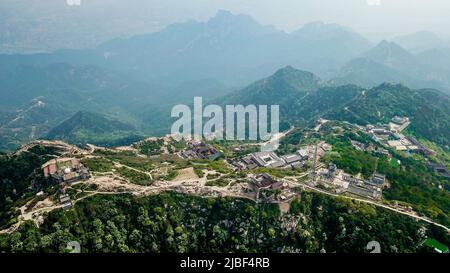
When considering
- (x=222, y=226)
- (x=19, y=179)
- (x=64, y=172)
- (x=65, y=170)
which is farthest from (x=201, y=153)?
(x=19, y=179)

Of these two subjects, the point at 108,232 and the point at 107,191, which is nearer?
the point at 108,232

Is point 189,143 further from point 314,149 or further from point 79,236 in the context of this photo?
point 79,236

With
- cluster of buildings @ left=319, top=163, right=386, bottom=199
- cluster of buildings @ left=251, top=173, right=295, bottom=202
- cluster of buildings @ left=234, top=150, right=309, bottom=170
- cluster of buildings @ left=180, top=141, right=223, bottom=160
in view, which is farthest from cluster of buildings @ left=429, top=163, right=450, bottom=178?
cluster of buildings @ left=180, top=141, right=223, bottom=160

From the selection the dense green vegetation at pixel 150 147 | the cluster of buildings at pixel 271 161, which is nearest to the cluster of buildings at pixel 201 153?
the dense green vegetation at pixel 150 147

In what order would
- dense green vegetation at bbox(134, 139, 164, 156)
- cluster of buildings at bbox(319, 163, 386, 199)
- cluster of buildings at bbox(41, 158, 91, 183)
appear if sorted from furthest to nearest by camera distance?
dense green vegetation at bbox(134, 139, 164, 156) < cluster of buildings at bbox(319, 163, 386, 199) < cluster of buildings at bbox(41, 158, 91, 183)

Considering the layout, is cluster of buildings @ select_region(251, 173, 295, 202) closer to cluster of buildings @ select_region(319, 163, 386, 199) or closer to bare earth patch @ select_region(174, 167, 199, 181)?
cluster of buildings @ select_region(319, 163, 386, 199)
